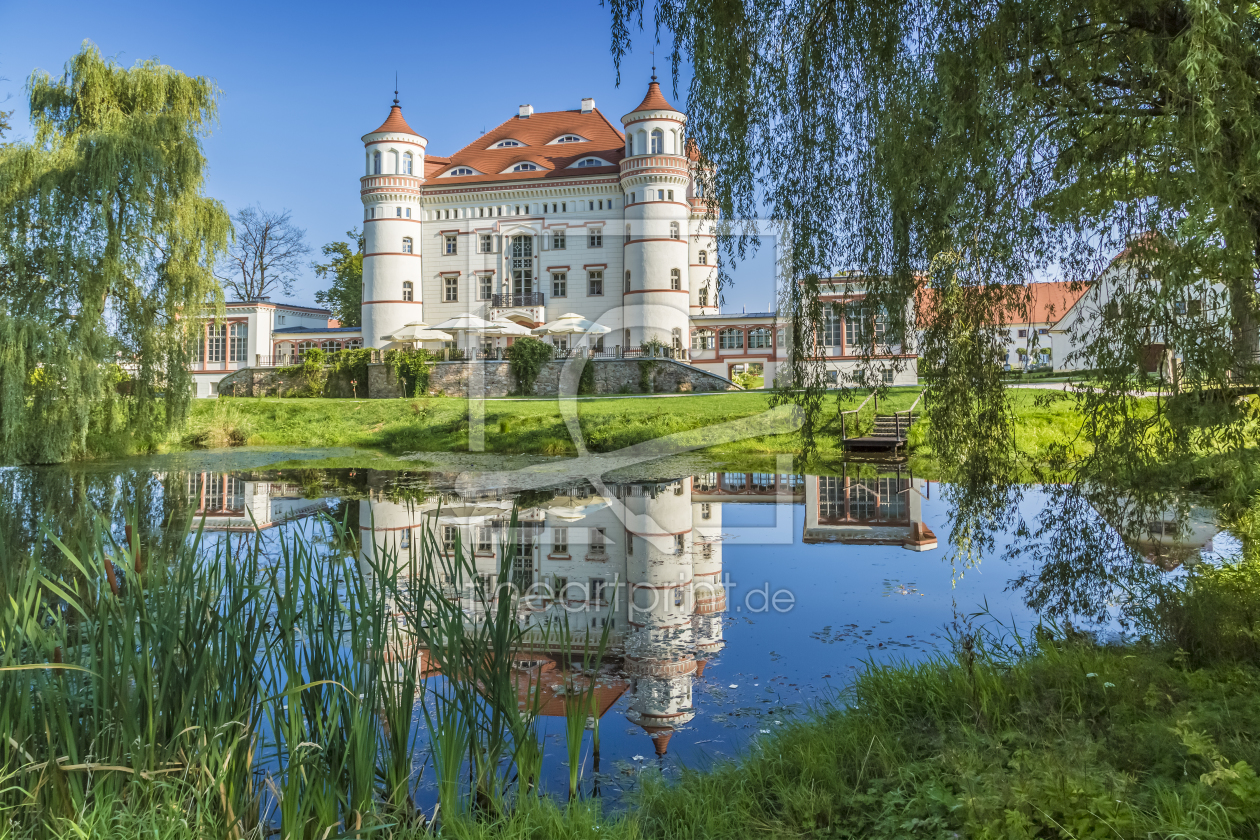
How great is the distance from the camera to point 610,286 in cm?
3531

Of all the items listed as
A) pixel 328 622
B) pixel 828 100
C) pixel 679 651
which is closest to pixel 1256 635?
pixel 679 651

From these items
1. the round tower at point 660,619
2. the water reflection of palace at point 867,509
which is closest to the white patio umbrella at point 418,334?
the water reflection of palace at point 867,509

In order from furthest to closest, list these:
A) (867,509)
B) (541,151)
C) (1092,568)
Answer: (541,151) < (867,509) < (1092,568)

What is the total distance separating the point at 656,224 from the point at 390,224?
36.0ft

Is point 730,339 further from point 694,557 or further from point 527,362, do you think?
point 694,557

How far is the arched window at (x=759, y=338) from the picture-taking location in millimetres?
33812

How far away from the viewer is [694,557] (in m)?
9.12

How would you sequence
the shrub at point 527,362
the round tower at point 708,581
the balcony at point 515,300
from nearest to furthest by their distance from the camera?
the round tower at point 708,581
the shrub at point 527,362
the balcony at point 515,300

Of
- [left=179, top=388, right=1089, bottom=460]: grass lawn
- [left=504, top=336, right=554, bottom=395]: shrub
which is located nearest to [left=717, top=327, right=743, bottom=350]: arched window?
[left=504, top=336, right=554, bottom=395]: shrub

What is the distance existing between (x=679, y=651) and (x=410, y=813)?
2653 millimetres

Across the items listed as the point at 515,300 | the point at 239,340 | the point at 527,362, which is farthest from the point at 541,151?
the point at 239,340

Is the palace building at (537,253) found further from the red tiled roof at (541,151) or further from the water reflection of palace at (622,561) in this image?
the water reflection of palace at (622,561)

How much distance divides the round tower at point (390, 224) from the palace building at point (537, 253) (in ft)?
0.15

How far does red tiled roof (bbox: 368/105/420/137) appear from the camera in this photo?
35219mm
